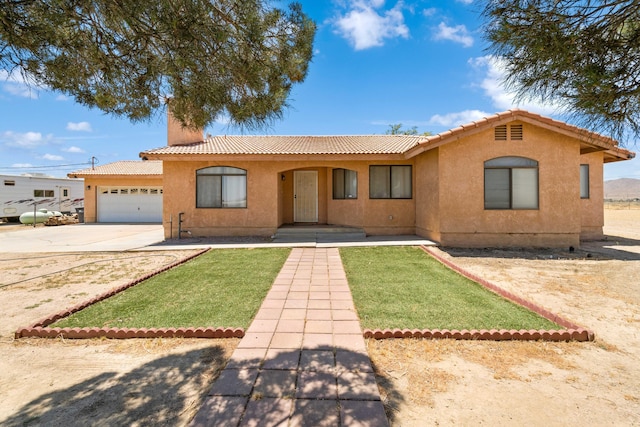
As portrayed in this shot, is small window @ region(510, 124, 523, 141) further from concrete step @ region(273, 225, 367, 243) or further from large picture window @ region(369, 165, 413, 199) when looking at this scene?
concrete step @ region(273, 225, 367, 243)

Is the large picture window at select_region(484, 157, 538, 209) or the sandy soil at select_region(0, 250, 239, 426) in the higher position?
the large picture window at select_region(484, 157, 538, 209)

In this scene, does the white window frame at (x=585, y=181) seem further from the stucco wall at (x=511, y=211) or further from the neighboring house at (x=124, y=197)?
the neighboring house at (x=124, y=197)

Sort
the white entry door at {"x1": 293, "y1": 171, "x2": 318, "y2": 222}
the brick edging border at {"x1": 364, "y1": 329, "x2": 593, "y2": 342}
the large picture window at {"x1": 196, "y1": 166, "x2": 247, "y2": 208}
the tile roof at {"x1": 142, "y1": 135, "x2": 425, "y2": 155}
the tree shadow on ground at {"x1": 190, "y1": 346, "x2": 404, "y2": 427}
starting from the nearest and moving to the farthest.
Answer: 1. the tree shadow on ground at {"x1": 190, "y1": 346, "x2": 404, "y2": 427}
2. the brick edging border at {"x1": 364, "y1": 329, "x2": 593, "y2": 342}
3. the tile roof at {"x1": 142, "y1": 135, "x2": 425, "y2": 155}
4. the large picture window at {"x1": 196, "y1": 166, "x2": 247, "y2": 208}
5. the white entry door at {"x1": 293, "y1": 171, "x2": 318, "y2": 222}

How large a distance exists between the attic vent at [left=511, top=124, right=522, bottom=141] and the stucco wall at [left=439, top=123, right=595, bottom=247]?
156 mm

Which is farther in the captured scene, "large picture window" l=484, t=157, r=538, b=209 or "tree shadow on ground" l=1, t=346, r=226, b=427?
"large picture window" l=484, t=157, r=538, b=209

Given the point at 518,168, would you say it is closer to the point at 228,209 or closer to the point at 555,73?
the point at 555,73

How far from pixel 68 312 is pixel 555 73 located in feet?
25.5

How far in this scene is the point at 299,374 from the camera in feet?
10.5

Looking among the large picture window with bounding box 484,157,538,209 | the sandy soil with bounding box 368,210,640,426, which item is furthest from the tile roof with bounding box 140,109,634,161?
the sandy soil with bounding box 368,210,640,426

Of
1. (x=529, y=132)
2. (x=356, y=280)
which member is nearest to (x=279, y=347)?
(x=356, y=280)

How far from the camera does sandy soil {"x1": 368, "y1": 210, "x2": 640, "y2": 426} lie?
2.68 m

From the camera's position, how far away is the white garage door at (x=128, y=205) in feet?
74.2

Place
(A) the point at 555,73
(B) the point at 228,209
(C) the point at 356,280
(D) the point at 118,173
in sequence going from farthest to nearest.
→ (D) the point at 118,173 < (B) the point at 228,209 < (C) the point at 356,280 < (A) the point at 555,73

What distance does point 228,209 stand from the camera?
13477 millimetres
